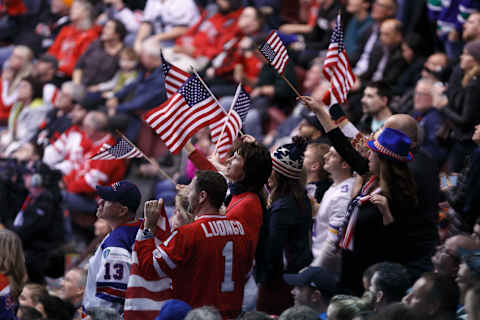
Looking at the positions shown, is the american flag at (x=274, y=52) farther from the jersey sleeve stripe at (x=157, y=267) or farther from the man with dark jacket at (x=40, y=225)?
the man with dark jacket at (x=40, y=225)

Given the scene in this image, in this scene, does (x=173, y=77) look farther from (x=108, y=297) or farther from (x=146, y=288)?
(x=146, y=288)

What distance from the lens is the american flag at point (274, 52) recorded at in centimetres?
690

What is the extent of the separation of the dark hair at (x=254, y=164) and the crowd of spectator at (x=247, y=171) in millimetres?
10

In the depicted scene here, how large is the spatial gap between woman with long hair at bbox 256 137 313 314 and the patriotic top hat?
0.81 meters

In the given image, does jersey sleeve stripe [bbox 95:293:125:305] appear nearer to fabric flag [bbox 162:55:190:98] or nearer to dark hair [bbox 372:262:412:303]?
dark hair [bbox 372:262:412:303]

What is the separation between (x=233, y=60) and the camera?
1283 cm

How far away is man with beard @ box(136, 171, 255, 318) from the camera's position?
17.4 feet

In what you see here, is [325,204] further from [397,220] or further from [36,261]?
[36,261]

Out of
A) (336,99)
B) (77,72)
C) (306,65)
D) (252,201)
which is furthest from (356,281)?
(77,72)

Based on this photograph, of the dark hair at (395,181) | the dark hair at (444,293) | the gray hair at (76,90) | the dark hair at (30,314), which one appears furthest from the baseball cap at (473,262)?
the gray hair at (76,90)

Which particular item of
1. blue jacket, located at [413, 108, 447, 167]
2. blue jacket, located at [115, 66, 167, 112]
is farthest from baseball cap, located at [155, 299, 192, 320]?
blue jacket, located at [115, 66, 167, 112]

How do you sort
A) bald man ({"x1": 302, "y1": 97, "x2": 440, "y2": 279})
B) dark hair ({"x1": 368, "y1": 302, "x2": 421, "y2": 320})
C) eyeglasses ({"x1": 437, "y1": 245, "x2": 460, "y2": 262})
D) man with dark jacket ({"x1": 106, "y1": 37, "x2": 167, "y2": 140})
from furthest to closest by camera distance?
1. man with dark jacket ({"x1": 106, "y1": 37, "x2": 167, "y2": 140})
2. bald man ({"x1": 302, "y1": 97, "x2": 440, "y2": 279})
3. eyeglasses ({"x1": 437, "y1": 245, "x2": 460, "y2": 262})
4. dark hair ({"x1": 368, "y1": 302, "x2": 421, "y2": 320})

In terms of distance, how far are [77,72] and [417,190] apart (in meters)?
9.61

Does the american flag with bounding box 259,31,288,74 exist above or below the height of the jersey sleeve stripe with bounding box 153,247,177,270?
above
